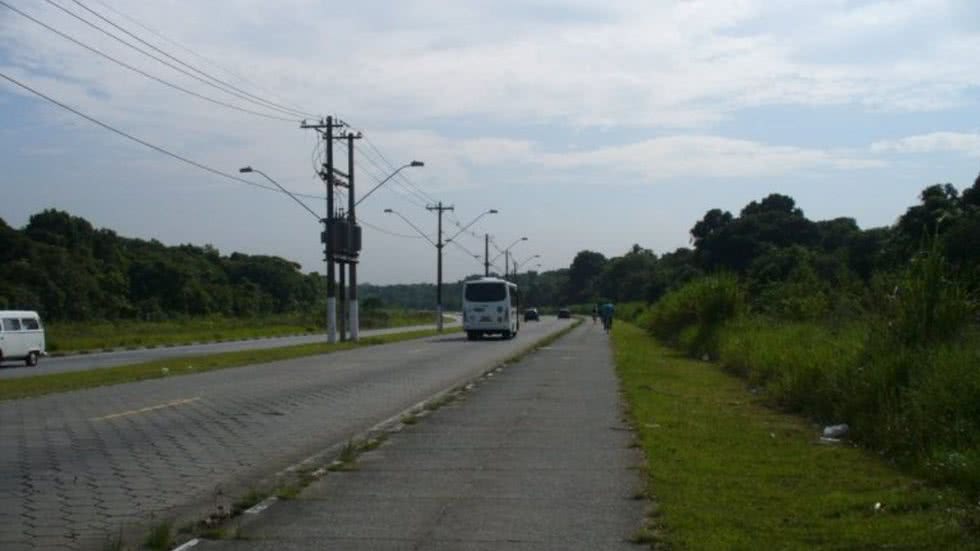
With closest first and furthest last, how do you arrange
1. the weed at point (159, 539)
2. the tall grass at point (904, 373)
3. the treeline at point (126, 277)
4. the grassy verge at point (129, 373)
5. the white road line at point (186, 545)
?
1. the white road line at point (186, 545)
2. the weed at point (159, 539)
3. the tall grass at point (904, 373)
4. the grassy verge at point (129, 373)
5. the treeline at point (126, 277)

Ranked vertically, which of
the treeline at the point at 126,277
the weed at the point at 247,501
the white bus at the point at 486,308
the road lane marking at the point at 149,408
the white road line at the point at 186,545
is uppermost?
the treeline at the point at 126,277

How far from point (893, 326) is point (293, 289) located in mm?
116558

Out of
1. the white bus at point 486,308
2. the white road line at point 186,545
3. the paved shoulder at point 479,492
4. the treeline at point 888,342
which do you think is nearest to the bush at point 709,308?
the treeline at point 888,342

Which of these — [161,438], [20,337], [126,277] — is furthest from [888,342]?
[126,277]

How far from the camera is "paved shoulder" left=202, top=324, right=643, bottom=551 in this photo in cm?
855

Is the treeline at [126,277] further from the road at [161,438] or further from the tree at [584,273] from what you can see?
the tree at [584,273]

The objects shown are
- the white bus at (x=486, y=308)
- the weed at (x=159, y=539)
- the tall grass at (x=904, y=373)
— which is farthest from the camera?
the white bus at (x=486, y=308)

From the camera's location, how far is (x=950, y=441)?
11.0 m

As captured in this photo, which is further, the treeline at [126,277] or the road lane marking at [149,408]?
the treeline at [126,277]

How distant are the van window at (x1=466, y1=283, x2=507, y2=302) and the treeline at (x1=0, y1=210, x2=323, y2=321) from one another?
27048 millimetres

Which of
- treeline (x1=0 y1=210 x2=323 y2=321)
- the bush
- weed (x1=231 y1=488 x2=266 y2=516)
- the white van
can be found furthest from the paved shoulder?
treeline (x1=0 y1=210 x2=323 y2=321)

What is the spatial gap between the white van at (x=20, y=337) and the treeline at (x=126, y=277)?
28.3m

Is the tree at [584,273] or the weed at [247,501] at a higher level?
the tree at [584,273]

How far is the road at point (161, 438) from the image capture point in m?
9.80
